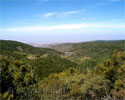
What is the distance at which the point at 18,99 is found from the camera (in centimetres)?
938

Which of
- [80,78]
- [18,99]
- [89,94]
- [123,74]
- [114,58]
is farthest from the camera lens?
[114,58]

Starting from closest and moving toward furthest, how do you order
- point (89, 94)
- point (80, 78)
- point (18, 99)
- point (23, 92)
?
point (18, 99)
point (23, 92)
point (89, 94)
point (80, 78)

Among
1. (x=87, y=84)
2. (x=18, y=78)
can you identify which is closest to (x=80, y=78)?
(x=87, y=84)

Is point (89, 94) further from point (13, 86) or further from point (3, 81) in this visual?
point (3, 81)

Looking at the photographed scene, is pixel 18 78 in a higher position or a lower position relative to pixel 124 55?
lower

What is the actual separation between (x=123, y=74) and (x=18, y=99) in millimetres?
15218

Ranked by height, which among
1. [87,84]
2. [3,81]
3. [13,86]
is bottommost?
[87,84]

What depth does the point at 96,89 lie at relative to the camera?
45.7 feet

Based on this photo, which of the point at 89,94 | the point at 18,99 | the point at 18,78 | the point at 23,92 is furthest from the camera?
the point at 89,94

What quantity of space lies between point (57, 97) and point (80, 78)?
630 cm

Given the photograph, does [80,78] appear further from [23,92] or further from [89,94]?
[23,92]

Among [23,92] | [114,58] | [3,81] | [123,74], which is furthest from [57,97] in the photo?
[114,58]

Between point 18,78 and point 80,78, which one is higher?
point 18,78

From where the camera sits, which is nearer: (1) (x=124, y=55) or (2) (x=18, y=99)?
(2) (x=18, y=99)
